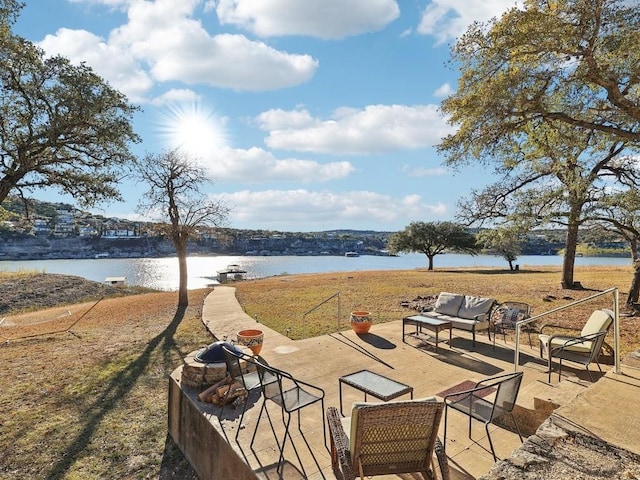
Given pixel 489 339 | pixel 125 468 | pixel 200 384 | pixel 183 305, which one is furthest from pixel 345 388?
pixel 183 305

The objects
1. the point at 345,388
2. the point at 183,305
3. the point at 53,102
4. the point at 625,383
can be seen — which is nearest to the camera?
the point at 625,383

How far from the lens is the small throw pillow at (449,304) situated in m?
8.87

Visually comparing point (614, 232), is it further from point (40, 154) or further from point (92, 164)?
point (40, 154)

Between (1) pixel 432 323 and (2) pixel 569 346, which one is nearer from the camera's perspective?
(2) pixel 569 346

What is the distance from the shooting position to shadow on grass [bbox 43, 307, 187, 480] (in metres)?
5.34

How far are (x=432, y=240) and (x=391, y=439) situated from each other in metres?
43.4

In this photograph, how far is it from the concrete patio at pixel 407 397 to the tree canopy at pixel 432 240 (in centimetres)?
3639

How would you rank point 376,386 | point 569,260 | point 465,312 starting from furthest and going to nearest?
point 569,260, point 465,312, point 376,386

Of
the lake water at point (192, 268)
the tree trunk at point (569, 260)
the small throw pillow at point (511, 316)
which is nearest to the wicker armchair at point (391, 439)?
the small throw pillow at point (511, 316)

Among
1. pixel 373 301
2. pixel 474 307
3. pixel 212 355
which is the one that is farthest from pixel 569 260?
pixel 212 355

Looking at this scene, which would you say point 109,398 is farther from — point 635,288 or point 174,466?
point 635,288

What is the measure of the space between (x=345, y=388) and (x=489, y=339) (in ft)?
14.4

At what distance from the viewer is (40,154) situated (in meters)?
10.2

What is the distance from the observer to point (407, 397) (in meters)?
5.50
